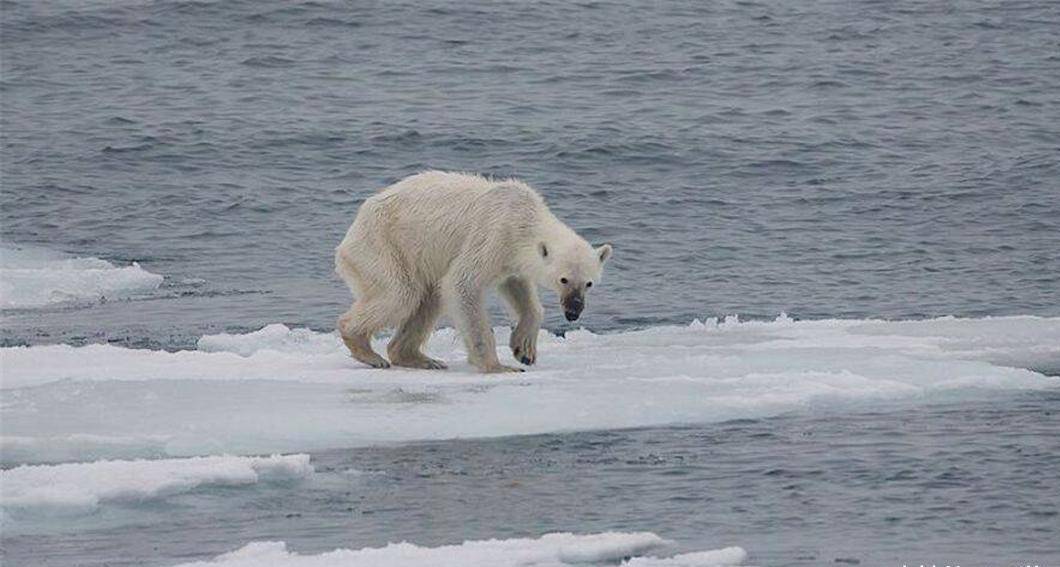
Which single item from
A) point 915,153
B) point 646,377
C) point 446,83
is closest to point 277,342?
point 646,377

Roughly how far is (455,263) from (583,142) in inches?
441

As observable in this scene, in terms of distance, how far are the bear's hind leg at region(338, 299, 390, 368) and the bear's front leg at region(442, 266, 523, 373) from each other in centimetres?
49

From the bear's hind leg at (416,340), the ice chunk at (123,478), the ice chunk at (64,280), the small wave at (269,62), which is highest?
the ice chunk at (123,478)

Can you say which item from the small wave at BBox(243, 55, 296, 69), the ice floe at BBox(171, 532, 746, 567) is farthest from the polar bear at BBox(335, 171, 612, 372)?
the small wave at BBox(243, 55, 296, 69)

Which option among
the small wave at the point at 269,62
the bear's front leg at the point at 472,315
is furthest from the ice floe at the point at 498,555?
the small wave at the point at 269,62

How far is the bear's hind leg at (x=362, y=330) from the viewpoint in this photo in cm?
1185

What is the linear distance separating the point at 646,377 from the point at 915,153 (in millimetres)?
11962

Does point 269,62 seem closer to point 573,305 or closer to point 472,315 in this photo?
point 472,315

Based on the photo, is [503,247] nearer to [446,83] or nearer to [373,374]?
[373,374]

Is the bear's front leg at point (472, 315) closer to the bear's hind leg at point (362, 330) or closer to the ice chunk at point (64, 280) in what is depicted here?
the bear's hind leg at point (362, 330)

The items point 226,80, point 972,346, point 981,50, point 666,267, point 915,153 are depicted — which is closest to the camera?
point 972,346

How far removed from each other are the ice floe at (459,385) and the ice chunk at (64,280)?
8.65 ft

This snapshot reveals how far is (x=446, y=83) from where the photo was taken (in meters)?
26.2

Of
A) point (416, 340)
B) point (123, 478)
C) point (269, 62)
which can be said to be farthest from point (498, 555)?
point (269, 62)
